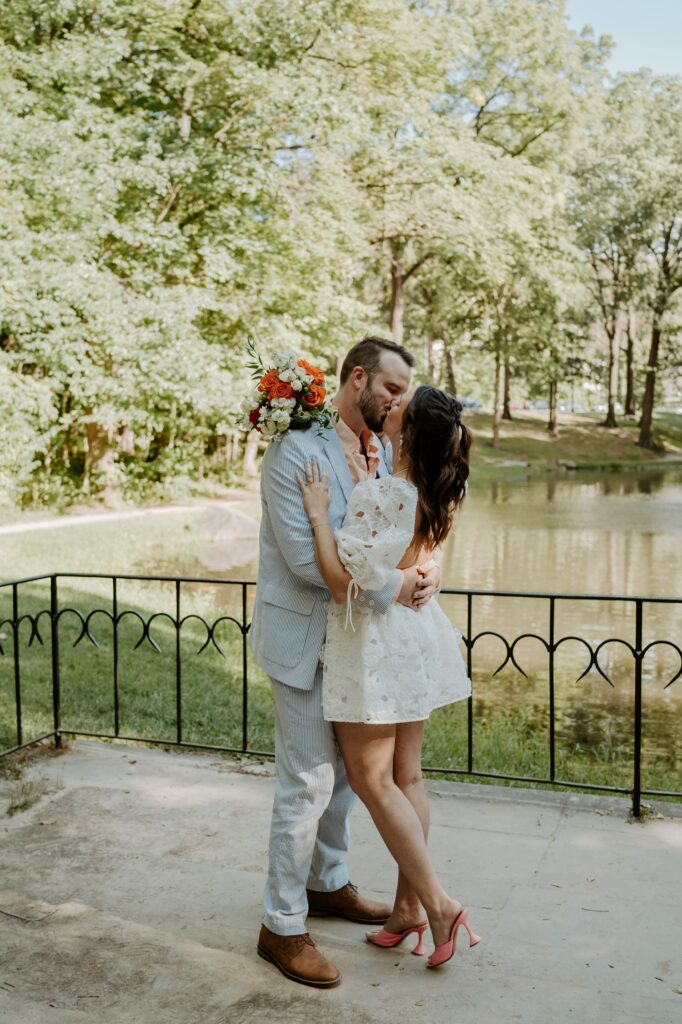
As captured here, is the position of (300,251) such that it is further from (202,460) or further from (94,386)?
(202,460)

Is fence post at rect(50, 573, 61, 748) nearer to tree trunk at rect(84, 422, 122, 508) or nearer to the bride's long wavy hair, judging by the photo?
the bride's long wavy hair

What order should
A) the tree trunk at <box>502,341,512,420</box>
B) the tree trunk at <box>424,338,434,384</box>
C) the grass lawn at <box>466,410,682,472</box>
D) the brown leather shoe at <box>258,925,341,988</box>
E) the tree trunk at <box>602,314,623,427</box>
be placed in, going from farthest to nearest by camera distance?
the tree trunk at <box>602,314,623,427</box> < the tree trunk at <box>424,338,434,384</box> < the grass lawn at <box>466,410,682,472</box> < the tree trunk at <box>502,341,512,420</box> < the brown leather shoe at <box>258,925,341,988</box>

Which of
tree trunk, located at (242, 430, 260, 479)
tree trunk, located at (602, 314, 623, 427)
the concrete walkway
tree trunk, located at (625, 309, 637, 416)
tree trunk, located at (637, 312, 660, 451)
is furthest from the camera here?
tree trunk, located at (625, 309, 637, 416)

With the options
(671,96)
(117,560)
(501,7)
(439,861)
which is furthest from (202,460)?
(671,96)

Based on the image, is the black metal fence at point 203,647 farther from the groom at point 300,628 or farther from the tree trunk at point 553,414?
the tree trunk at point 553,414

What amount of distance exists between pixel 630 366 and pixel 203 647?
4424cm

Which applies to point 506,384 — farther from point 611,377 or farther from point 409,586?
point 409,586

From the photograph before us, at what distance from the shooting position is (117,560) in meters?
13.5

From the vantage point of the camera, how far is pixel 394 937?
10.8 ft

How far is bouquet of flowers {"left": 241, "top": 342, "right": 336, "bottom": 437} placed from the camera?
310 cm

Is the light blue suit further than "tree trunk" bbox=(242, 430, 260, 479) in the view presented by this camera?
No

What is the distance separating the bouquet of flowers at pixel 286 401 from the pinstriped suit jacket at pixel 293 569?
0.14 ft

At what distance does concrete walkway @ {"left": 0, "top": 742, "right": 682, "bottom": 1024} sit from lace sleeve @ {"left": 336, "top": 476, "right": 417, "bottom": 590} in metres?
1.27

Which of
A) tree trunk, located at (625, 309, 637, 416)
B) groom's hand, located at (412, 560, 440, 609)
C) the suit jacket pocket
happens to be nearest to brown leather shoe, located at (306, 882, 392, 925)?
the suit jacket pocket
